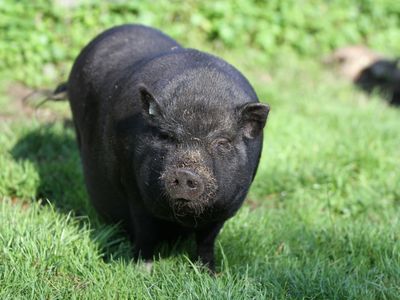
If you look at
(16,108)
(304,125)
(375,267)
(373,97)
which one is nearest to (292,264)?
(375,267)

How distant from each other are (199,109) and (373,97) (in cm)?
562

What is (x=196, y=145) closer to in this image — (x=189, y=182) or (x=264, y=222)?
(x=189, y=182)

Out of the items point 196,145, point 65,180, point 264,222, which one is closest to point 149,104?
point 196,145

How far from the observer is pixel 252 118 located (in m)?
3.70

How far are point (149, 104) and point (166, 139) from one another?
208mm

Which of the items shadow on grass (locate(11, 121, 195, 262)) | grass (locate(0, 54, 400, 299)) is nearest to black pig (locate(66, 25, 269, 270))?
shadow on grass (locate(11, 121, 195, 262))

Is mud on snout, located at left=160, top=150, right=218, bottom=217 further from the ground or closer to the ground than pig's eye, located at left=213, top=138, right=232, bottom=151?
closer to the ground

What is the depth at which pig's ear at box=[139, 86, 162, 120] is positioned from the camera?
143 inches

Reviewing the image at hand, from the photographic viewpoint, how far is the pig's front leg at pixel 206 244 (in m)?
4.11

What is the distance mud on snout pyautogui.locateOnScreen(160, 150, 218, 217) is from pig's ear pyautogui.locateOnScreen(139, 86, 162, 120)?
289mm

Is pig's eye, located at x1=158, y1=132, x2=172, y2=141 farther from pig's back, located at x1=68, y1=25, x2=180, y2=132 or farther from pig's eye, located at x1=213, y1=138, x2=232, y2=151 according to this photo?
pig's back, located at x1=68, y1=25, x2=180, y2=132

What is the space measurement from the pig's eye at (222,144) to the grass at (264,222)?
0.67 metres

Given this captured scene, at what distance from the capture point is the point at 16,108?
23.9 feet

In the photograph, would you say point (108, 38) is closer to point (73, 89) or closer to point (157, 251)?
point (73, 89)
